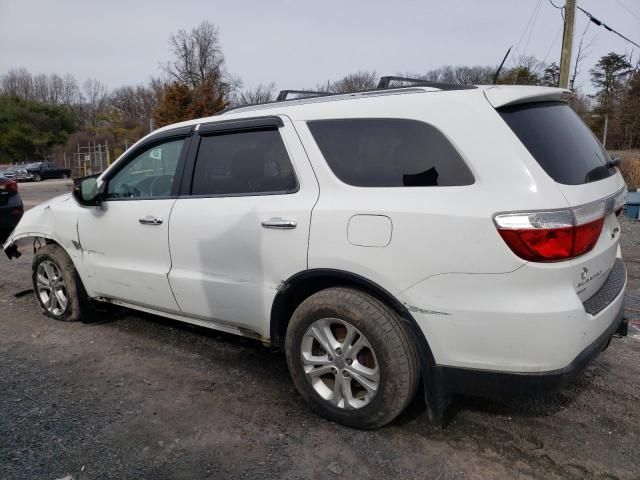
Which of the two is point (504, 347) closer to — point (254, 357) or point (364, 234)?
point (364, 234)

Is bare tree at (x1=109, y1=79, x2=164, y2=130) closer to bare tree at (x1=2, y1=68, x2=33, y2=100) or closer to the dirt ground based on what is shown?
bare tree at (x1=2, y1=68, x2=33, y2=100)

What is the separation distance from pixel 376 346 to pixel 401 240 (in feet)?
1.83

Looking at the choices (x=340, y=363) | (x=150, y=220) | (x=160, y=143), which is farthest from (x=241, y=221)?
(x=160, y=143)

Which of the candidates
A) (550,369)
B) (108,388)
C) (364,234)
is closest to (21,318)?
(108,388)

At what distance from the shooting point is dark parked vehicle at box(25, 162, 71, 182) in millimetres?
35656

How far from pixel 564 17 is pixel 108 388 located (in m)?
10.9

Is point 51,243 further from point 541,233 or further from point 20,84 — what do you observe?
point 20,84

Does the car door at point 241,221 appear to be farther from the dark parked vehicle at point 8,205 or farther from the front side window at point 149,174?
the dark parked vehicle at point 8,205

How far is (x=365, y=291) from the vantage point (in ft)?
8.61

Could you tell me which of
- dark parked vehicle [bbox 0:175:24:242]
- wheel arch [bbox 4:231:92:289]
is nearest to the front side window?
wheel arch [bbox 4:231:92:289]

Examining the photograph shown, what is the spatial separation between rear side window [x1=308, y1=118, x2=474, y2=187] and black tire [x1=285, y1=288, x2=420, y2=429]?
2.03 ft

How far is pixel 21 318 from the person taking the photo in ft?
15.7

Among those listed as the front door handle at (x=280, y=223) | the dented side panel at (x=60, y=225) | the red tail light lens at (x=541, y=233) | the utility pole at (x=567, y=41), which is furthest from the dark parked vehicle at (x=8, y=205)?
the utility pole at (x=567, y=41)

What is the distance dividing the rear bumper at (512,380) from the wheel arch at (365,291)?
66mm
